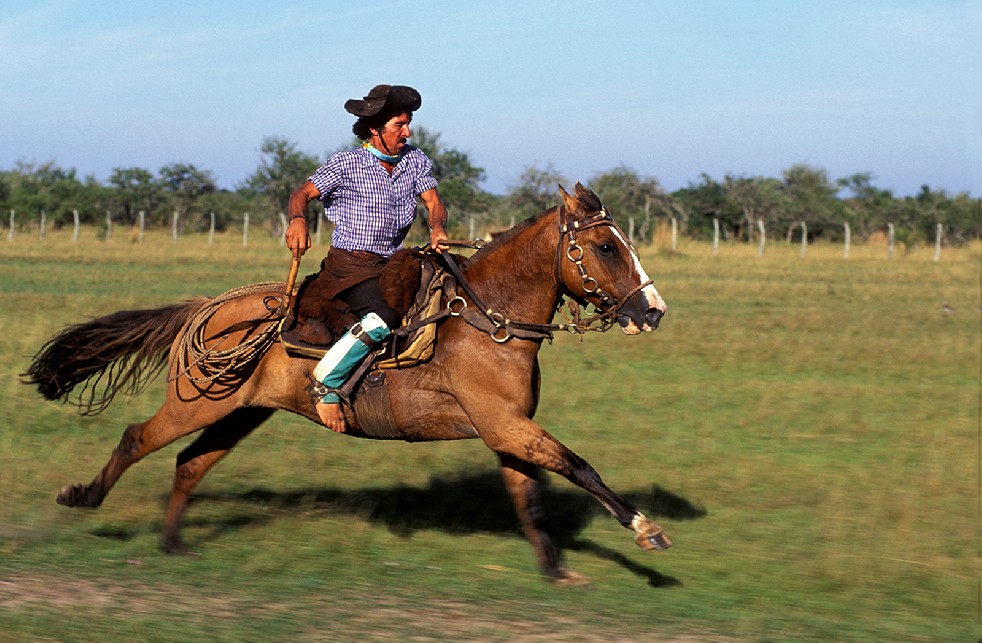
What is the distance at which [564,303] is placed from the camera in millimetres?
6828

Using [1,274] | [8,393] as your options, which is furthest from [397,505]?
[1,274]

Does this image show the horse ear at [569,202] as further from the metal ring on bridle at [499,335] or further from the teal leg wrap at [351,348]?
the teal leg wrap at [351,348]

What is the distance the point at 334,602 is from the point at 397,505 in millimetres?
2456

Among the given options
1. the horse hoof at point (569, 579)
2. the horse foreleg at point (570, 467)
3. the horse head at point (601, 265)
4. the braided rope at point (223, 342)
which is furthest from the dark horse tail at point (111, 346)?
the horse hoof at point (569, 579)

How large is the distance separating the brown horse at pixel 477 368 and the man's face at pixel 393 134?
75 centimetres

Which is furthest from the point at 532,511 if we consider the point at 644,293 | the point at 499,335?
the point at 644,293

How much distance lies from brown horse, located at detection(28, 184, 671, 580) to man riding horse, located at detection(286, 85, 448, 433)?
0.26m

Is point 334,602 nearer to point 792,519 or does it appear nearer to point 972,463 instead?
point 792,519

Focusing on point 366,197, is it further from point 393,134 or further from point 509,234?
point 509,234

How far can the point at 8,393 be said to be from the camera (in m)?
12.6

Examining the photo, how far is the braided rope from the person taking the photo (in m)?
7.07

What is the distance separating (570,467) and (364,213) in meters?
1.77

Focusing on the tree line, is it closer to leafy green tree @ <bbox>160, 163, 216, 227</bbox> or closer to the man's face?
leafy green tree @ <bbox>160, 163, 216, 227</bbox>

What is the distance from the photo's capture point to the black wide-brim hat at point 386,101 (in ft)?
22.1
